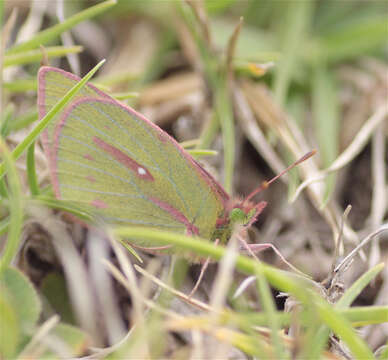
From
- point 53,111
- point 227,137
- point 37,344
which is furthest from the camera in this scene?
point 227,137

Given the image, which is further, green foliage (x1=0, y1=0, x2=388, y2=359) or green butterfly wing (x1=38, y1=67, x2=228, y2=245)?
green butterfly wing (x1=38, y1=67, x2=228, y2=245)

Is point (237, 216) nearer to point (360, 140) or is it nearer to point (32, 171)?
point (32, 171)

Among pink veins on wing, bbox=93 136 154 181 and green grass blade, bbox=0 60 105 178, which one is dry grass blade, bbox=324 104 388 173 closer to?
pink veins on wing, bbox=93 136 154 181

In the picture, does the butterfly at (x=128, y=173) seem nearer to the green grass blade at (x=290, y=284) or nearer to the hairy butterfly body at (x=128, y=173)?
the hairy butterfly body at (x=128, y=173)

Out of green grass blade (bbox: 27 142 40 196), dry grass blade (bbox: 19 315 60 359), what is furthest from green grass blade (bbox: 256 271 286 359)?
green grass blade (bbox: 27 142 40 196)

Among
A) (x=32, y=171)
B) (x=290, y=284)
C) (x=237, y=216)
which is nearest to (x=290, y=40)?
(x=237, y=216)

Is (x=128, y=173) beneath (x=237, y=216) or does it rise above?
above

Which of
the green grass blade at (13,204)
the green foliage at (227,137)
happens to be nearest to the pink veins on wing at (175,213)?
the green foliage at (227,137)

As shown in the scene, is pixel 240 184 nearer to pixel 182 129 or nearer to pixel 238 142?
pixel 238 142
